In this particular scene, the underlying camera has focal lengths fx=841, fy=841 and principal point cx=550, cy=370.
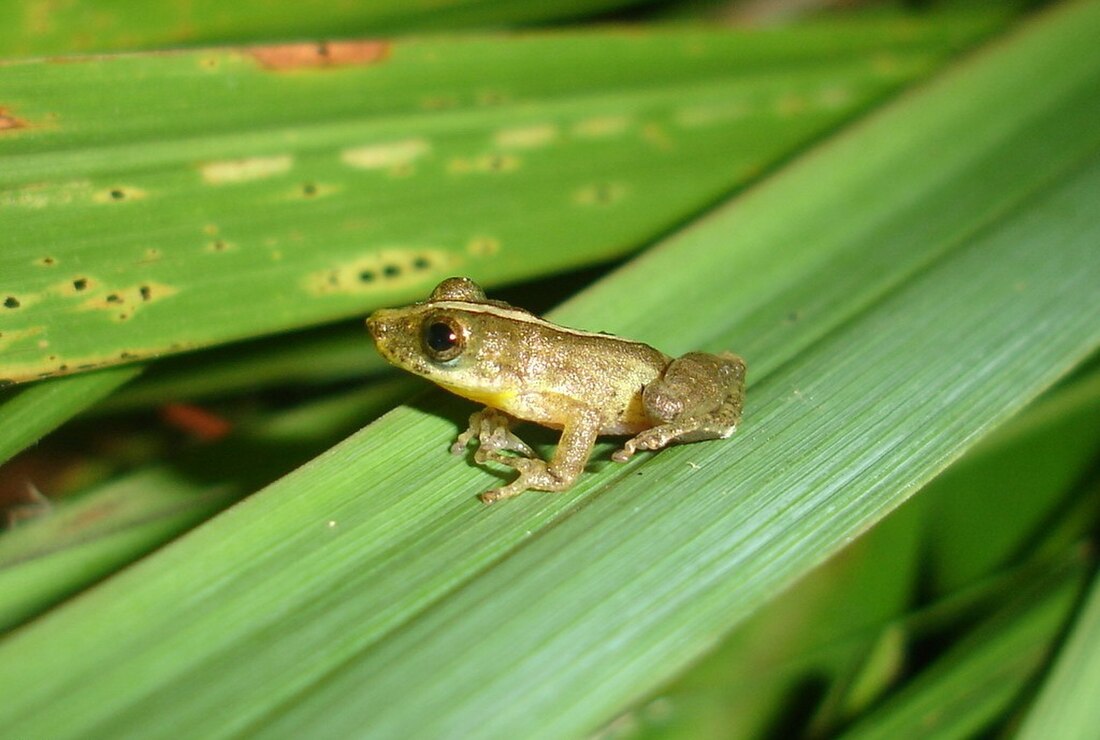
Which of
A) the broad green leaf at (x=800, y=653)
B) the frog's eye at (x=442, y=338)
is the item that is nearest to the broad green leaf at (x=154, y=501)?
the frog's eye at (x=442, y=338)

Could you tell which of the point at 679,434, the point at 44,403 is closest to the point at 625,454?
the point at 679,434

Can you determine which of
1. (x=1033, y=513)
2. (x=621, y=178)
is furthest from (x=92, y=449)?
(x=1033, y=513)

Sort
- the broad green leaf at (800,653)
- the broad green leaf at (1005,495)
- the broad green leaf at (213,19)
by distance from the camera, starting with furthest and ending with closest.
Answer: the broad green leaf at (1005,495)
the broad green leaf at (213,19)
the broad green leaf at (800,653)

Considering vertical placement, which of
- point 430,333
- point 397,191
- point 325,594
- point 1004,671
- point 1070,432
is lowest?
point 1004,671

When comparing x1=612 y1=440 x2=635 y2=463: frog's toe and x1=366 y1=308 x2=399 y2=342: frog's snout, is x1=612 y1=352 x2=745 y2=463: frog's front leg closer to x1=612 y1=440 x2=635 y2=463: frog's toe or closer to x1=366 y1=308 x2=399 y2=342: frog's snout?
x1=612 y1=440 x2=635 y2=463: frog's toe

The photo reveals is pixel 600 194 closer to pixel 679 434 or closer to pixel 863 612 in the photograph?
pixel 679 434

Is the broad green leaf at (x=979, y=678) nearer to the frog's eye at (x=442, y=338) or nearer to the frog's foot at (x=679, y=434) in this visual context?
the frog's foot at (x=679, y=434)

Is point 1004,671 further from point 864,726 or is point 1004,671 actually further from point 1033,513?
point 1033,513
